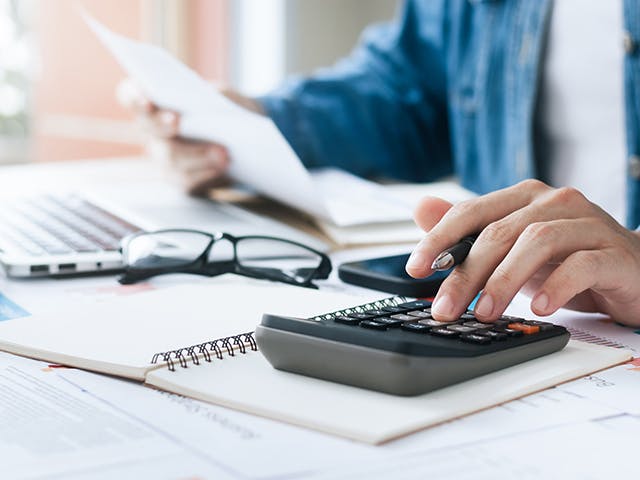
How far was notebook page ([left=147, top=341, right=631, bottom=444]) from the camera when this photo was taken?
0.45 m

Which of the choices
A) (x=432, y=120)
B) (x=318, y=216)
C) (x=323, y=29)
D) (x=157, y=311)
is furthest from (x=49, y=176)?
(x=323, y=29)

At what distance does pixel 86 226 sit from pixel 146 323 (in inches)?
13.7

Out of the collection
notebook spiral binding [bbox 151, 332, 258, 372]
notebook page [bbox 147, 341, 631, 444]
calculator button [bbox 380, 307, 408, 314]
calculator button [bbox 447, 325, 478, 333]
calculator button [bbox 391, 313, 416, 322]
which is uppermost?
calculator button [bbox 380, 307, 408, 314]

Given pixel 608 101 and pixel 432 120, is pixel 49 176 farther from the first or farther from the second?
pixel 608 101

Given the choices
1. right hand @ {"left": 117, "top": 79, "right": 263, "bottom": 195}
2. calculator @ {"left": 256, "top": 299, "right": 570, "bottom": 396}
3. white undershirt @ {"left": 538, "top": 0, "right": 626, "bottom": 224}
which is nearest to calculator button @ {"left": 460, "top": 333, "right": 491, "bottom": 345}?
calculator @ {"left": 256, "top": 299, "right": 570, "bottom": 396}

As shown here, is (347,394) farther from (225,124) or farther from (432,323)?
(225,124)

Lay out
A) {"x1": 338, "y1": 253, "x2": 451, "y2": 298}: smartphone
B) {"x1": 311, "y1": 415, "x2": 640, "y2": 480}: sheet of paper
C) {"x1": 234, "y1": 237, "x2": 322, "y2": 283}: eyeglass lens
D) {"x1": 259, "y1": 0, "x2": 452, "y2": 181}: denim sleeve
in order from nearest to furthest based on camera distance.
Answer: {"x1": 311, "y1": 415, "x2": 640, "y2": 480}: sheet of paper
{"x1": 338, "y1": 253, "x2": 451, "y2": 298}: smartphone
{"x1": 234, "y1": 237, "x2": 322, "y2": 283}: eyeglass lens
{"x1": 259, "y1": 0, "x2": 452, "y2": 181}: denim sleeve

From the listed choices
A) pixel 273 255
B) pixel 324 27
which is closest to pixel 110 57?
pixel 324 27

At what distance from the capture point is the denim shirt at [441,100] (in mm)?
1323

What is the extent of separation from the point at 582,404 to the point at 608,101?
0.85 meters

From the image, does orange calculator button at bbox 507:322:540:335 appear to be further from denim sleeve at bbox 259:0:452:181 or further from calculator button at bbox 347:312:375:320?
denim sleeve at bbox 259:0:452:181

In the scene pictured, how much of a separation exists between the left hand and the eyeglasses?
154 mm

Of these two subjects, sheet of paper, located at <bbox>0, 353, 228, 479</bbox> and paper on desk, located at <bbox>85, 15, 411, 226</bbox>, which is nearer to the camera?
sheet of paper, located at <bbox>0, 353, 228, 479</bbox>

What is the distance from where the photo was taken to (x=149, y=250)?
82cm
